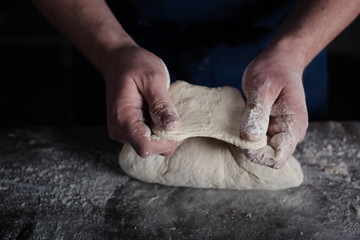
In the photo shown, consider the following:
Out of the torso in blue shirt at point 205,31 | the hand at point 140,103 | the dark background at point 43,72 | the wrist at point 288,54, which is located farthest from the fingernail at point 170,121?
the dark background at point 43,72

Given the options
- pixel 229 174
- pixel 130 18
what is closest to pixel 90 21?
pixel 130 18

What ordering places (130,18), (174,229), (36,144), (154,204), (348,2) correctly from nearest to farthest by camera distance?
(174,229), (154,204), (348,2), (36,144), (130,18)

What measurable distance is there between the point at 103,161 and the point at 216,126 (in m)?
0.56

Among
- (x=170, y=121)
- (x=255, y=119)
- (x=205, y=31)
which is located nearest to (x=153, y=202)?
(x=170, y=121)

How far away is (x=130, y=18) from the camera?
2.04 metres

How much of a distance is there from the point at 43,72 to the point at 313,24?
3820mm

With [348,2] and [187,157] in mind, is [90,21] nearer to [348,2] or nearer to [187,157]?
[187,157]

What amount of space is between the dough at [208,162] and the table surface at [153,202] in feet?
0.12

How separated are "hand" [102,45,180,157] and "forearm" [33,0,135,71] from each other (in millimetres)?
158

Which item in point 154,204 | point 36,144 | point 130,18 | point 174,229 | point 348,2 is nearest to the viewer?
point 174,229

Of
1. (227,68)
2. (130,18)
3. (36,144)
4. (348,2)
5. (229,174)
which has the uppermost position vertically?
(348,2)

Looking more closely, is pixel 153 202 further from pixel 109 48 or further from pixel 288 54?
pixel 288 54

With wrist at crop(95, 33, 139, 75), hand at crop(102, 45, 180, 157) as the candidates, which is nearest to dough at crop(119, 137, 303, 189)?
hand at crop(102, 45, 180, 157)

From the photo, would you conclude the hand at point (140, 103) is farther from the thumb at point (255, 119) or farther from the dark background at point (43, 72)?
the dark background at point (43, 72)
